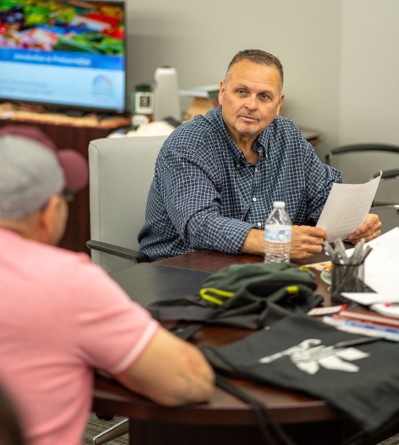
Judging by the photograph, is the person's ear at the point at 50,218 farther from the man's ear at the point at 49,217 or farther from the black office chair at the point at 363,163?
the black office chair at the point at 363,163

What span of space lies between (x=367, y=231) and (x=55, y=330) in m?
1.37

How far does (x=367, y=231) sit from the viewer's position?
99.7 inches

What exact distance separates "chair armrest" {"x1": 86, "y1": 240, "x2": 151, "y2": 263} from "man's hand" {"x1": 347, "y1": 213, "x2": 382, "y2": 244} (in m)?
0.64

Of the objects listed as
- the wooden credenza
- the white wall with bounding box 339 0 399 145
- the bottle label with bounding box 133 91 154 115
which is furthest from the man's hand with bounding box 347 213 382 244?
the wooden credenza

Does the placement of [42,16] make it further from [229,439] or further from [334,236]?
[229,439]

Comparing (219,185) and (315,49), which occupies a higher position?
(315,49)

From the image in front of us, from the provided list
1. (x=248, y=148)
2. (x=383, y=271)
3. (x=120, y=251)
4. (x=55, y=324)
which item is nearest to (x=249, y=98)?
(x=248, y=148)

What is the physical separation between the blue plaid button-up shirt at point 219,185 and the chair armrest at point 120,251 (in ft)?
0.15

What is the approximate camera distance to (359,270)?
2.01 metres

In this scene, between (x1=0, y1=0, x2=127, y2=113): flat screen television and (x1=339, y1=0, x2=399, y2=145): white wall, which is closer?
(x1=339, y1=0, x2=399, y2=145): white wall

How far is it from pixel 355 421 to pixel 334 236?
1.01 meters

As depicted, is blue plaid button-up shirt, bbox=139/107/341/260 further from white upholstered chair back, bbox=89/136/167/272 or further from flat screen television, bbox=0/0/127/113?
flat screen television, bbox=0/0/127/113

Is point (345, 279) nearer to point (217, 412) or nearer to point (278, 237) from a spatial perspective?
point (278, 237)

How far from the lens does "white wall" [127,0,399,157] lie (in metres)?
4.45
